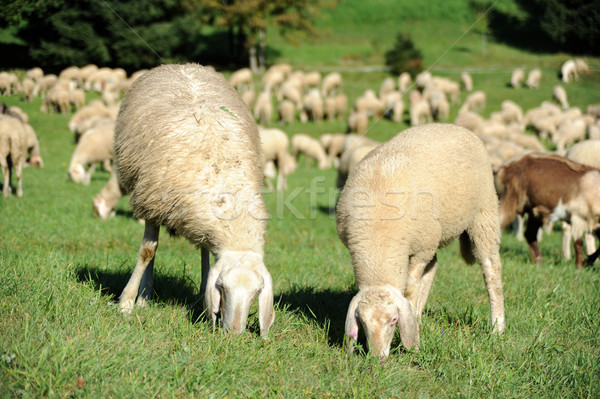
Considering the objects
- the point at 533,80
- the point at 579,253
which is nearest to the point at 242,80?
the point at 533,80

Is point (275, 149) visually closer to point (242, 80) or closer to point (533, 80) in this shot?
point (242, 80)

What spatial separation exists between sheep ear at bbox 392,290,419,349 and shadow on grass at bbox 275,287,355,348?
0.62 meters

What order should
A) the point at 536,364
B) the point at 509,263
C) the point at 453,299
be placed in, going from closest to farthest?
1. the point at 536,364
2. the point at 453,299
3. the point at 509,263

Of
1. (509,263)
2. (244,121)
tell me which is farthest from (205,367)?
(509,263)

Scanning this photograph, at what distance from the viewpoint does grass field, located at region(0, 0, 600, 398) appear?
312cm

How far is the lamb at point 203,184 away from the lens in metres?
3.59

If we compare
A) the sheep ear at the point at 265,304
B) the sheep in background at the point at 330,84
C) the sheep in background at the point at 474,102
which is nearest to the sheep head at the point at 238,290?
the sheep ear at the point at 265,304

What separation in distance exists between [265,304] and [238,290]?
9.4 inches

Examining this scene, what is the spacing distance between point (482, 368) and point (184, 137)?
2776mm

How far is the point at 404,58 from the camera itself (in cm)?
3556

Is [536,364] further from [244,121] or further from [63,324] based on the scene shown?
[63,324]

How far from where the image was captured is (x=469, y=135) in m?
4.86

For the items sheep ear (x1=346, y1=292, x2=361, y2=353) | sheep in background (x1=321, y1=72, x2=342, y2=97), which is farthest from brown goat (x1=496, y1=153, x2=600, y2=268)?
sheep in background (x1=321, y1=72, x2=342, y2=97)

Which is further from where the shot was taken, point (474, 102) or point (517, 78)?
point (517, 78)
